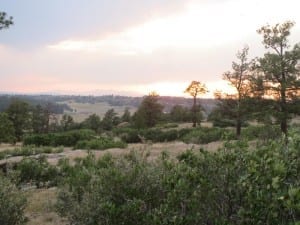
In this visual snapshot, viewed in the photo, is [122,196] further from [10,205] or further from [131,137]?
[131,137]

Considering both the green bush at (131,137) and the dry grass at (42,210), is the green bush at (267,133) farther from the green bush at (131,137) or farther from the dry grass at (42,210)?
the green bush at (131,137)

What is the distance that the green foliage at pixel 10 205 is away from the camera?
8.70m

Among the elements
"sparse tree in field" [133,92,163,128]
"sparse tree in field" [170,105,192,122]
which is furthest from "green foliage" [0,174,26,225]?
"sparse tree in field" [170,105,192,122]

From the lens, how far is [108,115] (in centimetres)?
8425

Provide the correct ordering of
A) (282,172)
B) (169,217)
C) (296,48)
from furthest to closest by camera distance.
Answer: (296,48) → (169,217) → (282,172)

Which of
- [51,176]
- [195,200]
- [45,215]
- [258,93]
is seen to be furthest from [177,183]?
[258,93]

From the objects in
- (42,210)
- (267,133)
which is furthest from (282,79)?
(42,210)

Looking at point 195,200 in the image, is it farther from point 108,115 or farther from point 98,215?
point 108,115

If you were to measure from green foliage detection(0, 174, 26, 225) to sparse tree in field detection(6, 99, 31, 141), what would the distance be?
6072 centimetres

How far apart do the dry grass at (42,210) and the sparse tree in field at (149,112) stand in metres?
45.7

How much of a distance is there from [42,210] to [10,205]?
7.50 m

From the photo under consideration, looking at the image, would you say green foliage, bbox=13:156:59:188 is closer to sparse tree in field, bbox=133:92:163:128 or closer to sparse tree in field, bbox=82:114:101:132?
sparse tree in field, bbox=133:92:163:128

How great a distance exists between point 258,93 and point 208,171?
107 feet

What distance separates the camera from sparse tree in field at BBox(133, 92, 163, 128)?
Result: 6498 centimetres
